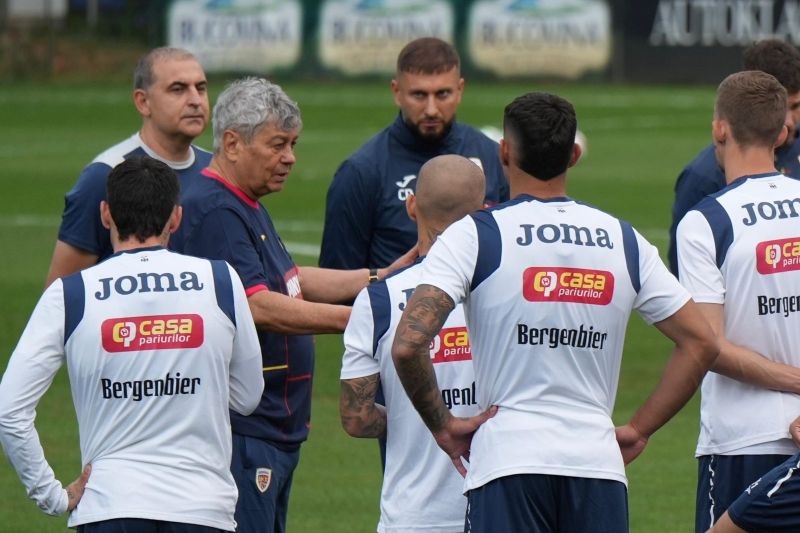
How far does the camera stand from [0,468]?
376 inches

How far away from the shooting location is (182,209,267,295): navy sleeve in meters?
5.88

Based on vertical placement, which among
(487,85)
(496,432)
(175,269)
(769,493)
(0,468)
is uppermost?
(175,269)

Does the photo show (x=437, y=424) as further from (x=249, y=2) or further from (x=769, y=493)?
(x=249, y=2)

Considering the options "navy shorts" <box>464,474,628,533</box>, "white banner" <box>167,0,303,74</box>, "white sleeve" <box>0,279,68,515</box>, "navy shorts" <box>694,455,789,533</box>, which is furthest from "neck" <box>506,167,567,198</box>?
"white banner" <box>167,0,303,74</box>

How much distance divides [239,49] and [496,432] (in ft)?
111

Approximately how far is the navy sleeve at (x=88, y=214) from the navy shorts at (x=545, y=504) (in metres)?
2.72

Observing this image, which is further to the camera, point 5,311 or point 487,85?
point 487,85

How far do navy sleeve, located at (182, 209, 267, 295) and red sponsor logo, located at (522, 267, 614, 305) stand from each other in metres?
1.35

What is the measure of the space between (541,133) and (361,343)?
3.12 feet

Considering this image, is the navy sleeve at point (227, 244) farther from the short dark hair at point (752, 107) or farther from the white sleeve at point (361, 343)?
the short dark hair at point (752, 107)

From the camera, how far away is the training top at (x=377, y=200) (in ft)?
25.7

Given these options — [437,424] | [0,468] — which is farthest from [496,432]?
[0,468]

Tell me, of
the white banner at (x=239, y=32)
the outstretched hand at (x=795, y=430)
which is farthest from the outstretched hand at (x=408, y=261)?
the white banner at (x=239, y=32)

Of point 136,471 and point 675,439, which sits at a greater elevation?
point 136,471
